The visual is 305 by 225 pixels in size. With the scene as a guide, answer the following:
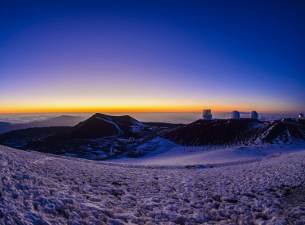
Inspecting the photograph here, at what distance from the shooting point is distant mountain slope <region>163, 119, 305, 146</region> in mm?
39375

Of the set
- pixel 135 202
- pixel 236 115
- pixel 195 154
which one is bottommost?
pixel 195 154

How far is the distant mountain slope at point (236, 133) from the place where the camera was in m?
39.4

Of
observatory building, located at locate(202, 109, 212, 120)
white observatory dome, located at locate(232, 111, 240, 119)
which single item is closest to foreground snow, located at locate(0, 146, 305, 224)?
observatory building, located at locate(202, 109, 212, 120)

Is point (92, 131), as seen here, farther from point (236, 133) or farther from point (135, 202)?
point (135, 202)

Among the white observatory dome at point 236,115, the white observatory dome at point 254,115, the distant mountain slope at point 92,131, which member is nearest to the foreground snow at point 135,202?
the white observatory dome at point 236,115

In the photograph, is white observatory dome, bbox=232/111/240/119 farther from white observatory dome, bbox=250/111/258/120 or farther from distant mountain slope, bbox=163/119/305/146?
distant mountain slope, bbox=163/119/305/146

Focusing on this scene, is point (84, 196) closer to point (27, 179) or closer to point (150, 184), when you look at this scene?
point (27, 179)

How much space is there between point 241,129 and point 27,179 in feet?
177

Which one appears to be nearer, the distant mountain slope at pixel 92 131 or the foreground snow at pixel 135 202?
the foreground snow at pixel 135 202

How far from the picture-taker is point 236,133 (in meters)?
46.3

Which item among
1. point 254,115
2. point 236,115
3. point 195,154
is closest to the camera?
point 195,154

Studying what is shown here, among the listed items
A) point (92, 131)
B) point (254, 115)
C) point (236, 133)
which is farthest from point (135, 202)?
point (254, 115)

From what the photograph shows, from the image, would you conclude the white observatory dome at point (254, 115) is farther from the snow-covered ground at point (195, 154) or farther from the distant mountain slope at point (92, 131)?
the distant mountain slope at point (92, 131)

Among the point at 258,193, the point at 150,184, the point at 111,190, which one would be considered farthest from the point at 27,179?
the point at 258,193
